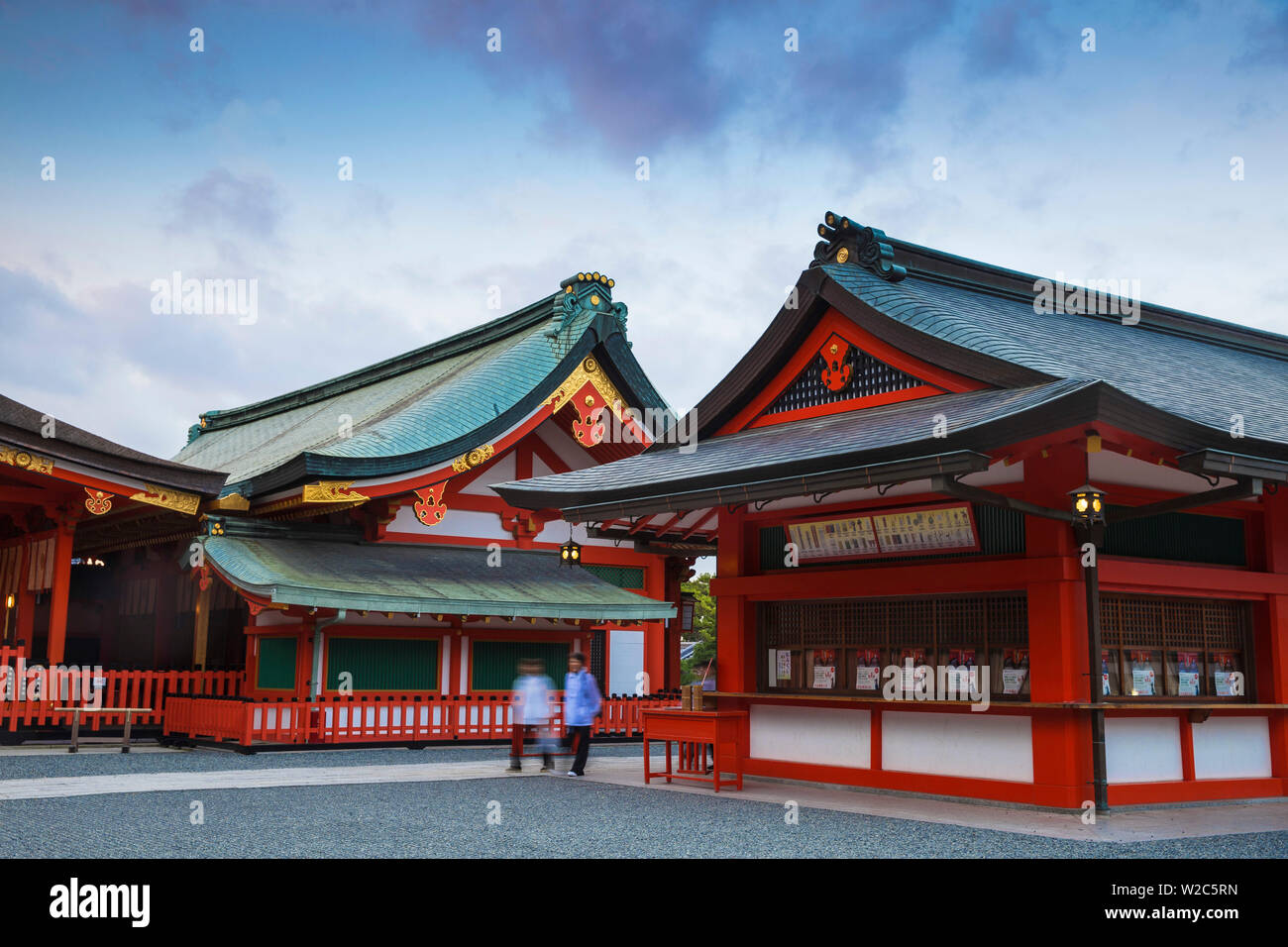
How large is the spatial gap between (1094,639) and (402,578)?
11856 millimetres

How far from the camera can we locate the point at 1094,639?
1163 centimetres

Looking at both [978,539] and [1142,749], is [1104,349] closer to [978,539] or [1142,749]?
[978,539]

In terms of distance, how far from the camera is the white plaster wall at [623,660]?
79.0 ft

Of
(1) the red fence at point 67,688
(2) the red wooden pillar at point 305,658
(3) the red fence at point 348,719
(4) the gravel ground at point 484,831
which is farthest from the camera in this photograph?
(2) the red wooden pillar at point 305,658

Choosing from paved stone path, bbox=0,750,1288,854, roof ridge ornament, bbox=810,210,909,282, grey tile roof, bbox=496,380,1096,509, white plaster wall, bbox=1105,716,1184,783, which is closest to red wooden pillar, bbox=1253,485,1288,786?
paved stone path, bbox=0,750,1288,854

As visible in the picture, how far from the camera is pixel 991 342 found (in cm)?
1307

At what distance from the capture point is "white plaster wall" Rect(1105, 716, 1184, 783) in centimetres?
1229

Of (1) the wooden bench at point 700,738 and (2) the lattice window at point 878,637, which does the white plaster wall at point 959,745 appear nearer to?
(2) the lattice window at point 878,637

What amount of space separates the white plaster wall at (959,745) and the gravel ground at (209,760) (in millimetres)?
5707

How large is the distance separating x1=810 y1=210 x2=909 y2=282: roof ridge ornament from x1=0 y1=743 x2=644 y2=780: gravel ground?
26.1 feet

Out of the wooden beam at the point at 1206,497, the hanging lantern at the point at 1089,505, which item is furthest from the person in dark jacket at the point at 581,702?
the wooden beam at the point at 1206,497

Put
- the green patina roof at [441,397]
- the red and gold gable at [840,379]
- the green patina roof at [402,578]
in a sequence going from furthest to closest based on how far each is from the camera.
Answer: the green patina roof at [441,397], the green patina roof at [402,578], the red and gold gable at [840,379]

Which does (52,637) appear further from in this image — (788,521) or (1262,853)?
(1262,853)

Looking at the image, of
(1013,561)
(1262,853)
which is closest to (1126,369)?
(1013,561)
